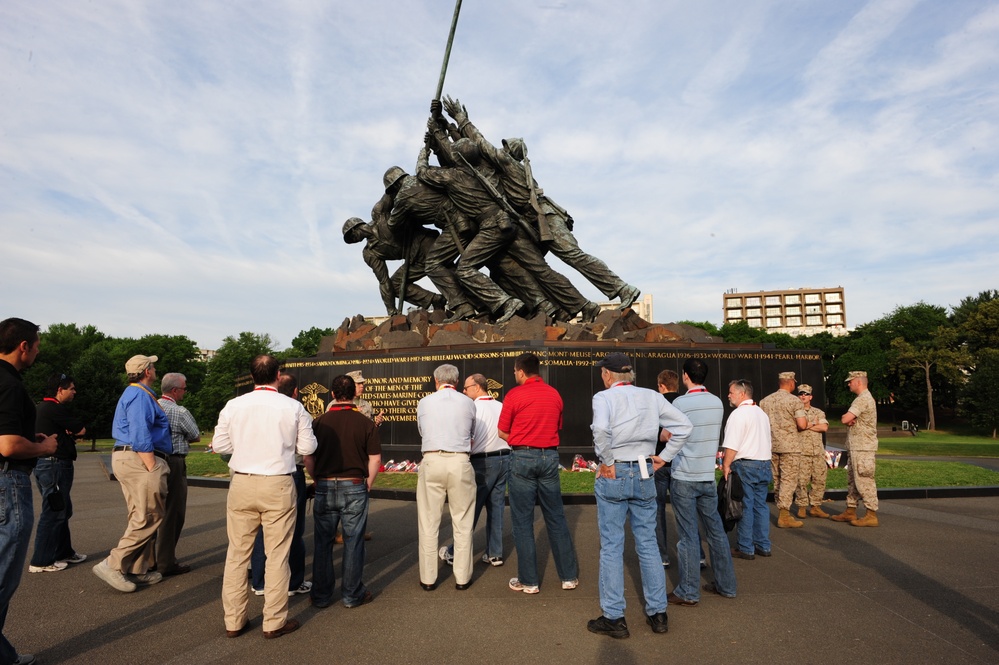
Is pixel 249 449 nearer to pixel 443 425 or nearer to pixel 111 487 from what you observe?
pixel 443 425

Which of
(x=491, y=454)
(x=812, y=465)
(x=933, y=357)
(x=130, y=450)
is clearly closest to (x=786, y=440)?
(x=812, y=465)

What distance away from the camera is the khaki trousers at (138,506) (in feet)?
15.8

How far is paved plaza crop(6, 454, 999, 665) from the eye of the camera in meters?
3.58

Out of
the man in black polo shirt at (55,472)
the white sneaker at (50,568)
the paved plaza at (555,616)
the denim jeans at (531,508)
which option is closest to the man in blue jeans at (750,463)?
the paved plaza at (555,616)

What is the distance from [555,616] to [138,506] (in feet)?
11.1

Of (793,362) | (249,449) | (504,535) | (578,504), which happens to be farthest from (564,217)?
(249,449)

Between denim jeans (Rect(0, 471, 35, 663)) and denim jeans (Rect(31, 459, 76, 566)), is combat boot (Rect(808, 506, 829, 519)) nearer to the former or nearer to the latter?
denim jeans (Rect(0, 471, 35, 663))

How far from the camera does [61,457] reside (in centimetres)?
579

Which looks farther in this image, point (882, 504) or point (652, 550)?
point (882, 504)

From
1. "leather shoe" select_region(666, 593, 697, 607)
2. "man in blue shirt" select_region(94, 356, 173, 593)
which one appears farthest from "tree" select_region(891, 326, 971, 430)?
"man in blue shirt" select_region(94, 356, 173, 593)

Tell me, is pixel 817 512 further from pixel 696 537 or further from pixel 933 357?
pixel 933 357

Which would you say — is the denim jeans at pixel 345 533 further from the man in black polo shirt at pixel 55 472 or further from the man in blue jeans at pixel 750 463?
the man in blue jeans at pixel 750 463

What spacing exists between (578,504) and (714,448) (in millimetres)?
4146

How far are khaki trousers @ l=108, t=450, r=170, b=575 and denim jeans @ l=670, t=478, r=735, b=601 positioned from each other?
13.3 feet
